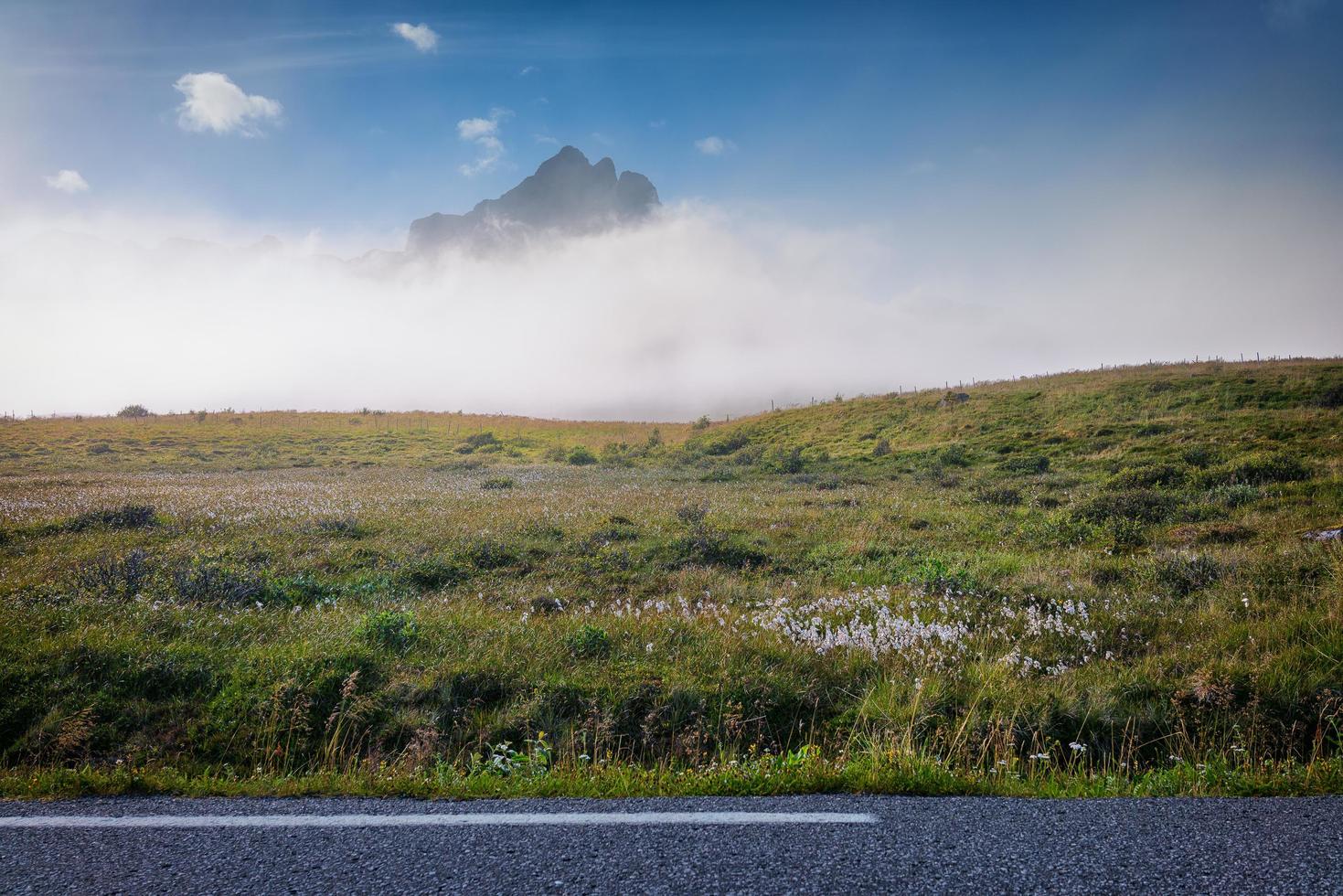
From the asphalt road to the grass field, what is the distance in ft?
1.42

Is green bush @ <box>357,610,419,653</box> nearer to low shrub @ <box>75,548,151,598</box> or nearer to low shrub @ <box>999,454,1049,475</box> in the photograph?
low shrub @ <box>75,548,151,598</box>

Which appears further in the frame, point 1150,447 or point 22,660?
point 1150,447

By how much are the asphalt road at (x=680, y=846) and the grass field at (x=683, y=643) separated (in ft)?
1.42

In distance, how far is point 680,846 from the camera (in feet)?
13.1

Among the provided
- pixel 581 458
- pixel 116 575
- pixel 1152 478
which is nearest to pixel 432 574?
pixel 116 575

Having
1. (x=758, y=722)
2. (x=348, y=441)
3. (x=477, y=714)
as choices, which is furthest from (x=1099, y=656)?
(x=348, y=441)

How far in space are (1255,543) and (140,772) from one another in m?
18.3

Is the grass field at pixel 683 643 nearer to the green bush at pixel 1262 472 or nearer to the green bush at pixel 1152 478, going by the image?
the green bush at pixel 1262 472

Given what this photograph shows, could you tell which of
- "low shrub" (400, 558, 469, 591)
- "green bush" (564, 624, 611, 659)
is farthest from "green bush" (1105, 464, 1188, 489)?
"low shrub" (400, 558, 469, 591)

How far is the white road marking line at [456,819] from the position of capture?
171 inches

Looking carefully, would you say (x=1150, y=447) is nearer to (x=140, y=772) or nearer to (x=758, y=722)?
(x=758, y=722)

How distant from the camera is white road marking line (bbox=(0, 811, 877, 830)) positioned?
4344 millimetres

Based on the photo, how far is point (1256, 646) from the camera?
7.76 m

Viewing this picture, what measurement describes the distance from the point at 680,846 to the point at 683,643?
456 cm
